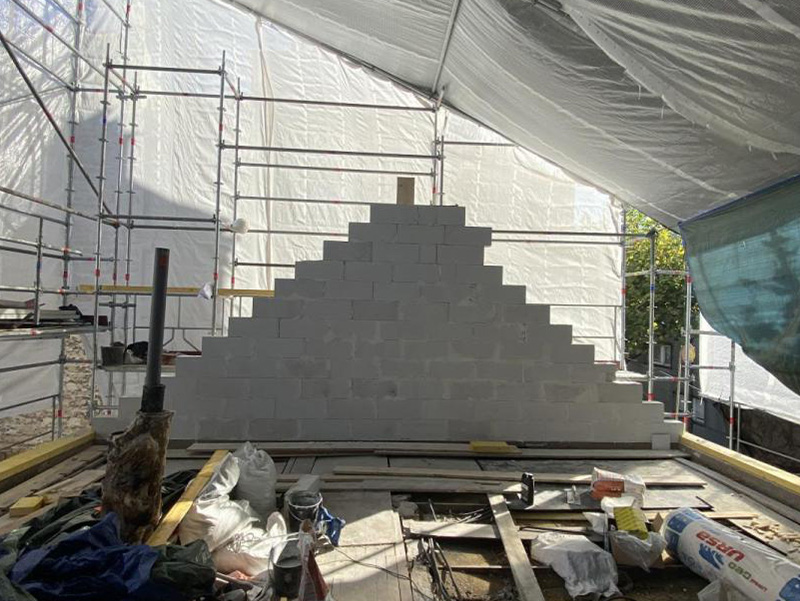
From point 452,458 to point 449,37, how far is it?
4188 mm

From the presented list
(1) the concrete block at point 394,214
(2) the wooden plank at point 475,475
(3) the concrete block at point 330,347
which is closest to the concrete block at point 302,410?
(3) the concrete block at point 330,347

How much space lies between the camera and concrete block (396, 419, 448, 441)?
16.7 ft

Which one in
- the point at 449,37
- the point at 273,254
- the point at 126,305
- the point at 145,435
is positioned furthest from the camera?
the point at 273,254

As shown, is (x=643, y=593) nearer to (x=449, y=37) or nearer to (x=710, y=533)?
A: (x=710, y=533)

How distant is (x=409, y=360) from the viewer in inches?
201

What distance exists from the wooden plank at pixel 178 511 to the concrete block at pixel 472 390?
7.93ft

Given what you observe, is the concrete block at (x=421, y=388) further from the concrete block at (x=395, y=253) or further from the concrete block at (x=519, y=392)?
the concrete block at (x=395, y=253)

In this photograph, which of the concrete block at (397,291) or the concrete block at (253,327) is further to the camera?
the concrete block at (397,291)

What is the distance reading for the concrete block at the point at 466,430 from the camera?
16.8ft

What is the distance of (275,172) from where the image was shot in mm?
7344

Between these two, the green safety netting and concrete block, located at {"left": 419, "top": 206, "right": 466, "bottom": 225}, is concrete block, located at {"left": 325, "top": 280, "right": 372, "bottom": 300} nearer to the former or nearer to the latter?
concrete block, located at {"left": 419, "top": 206, "right": 466, "bottom": 225}

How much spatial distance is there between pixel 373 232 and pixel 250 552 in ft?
10.6

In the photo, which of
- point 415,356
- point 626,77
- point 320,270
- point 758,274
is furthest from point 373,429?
point 626,77

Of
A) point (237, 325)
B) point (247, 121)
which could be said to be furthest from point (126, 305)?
point (247, 121)
